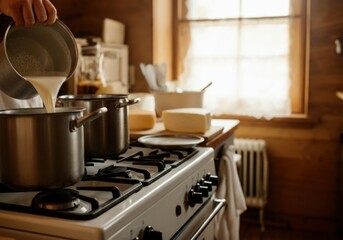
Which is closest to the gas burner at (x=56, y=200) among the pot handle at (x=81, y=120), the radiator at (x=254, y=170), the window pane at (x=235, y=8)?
the pot handle at (x=81, y=120)

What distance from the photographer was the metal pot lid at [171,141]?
151cm

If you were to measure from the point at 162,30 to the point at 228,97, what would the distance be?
0.71 meters

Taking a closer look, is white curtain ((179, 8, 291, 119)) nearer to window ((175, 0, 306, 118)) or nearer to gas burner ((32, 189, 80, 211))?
window ((175, 0, 306, 118))

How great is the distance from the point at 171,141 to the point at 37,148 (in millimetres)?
769

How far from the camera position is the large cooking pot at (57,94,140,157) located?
4.19 ft

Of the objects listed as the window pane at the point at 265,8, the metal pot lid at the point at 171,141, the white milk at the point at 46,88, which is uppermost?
the window pane at the point at 265,8

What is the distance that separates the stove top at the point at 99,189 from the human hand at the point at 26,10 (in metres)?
0.42

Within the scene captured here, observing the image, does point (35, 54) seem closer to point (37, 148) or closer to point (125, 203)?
point (37, 148)

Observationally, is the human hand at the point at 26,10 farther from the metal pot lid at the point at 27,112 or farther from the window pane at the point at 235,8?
the window pane at the point at 235,8

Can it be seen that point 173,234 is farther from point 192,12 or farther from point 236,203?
point 192,12

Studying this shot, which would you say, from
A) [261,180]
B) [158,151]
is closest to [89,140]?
[158,151]

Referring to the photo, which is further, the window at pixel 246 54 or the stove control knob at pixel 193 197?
the window at pixel 246 54

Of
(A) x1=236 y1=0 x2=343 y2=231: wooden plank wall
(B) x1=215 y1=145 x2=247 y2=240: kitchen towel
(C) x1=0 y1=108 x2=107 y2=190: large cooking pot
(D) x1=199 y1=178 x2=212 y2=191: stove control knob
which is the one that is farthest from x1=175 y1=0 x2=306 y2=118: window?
(C) x1=0 y1=108 x2=107 y2=190: large cooking pot

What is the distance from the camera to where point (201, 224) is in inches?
56.2
